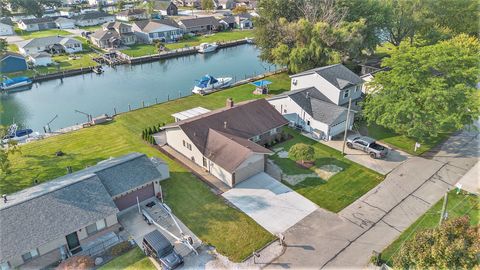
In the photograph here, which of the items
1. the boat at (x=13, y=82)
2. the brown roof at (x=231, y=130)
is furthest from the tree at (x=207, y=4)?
the brown roof at (x=231, y=130)

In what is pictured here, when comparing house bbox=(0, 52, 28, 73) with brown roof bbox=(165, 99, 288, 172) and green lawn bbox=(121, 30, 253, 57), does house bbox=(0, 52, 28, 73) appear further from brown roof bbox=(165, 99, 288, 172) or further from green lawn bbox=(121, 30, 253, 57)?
brown roof bbox=(165, 99, 288, 172)

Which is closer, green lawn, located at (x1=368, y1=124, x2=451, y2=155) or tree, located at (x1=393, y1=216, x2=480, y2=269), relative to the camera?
tree, located at (x1=393, y1=216, x2=480, y2=269)

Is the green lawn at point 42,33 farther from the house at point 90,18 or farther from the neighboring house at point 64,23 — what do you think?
the house at point 90,18

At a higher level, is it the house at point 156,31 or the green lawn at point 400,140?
the house at point 156,31

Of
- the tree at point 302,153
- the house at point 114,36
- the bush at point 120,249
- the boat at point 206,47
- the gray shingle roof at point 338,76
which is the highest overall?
the house at point 114,36

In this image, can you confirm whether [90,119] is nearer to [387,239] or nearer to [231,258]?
[231,258]

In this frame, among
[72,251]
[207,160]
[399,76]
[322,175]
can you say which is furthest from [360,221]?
[72,251]

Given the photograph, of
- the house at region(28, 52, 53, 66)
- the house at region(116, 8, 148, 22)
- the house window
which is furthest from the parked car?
the house at region(116, 8, 148, 22)

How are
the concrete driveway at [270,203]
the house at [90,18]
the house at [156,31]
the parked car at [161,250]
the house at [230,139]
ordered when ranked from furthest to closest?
the house at [90,18] < the house at [156,31] < the house at [230,139] < the concrete driveway at [270,203] < the parked car at [161,250]
